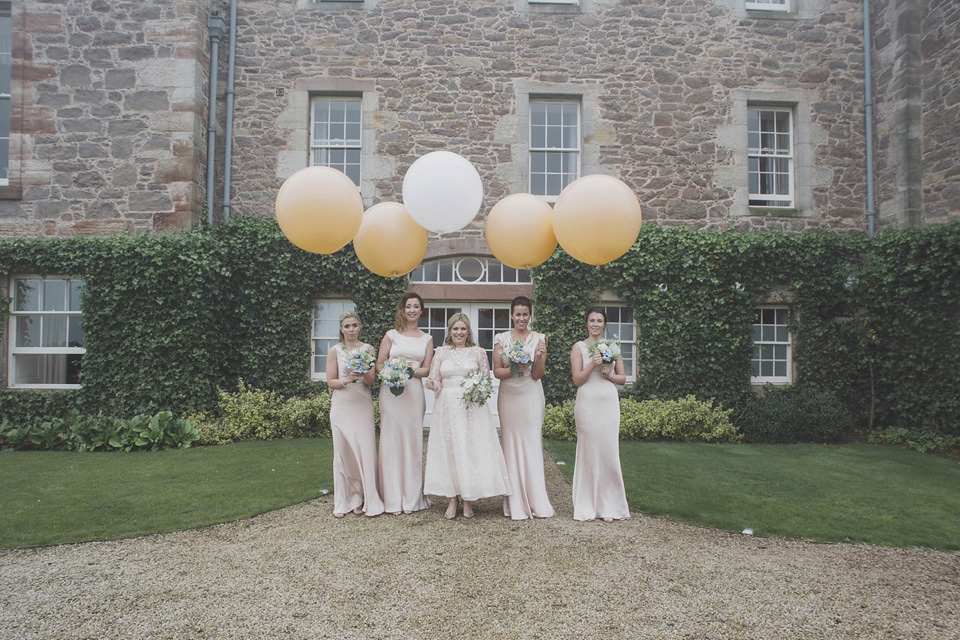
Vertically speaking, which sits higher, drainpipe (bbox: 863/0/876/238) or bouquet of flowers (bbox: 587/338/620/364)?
drainpipe (bbox: 863/0/876/238)

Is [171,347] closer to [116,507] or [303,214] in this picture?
[116,507]

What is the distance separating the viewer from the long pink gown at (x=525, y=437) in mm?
5277

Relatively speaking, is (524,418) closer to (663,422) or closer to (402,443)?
(402,443)

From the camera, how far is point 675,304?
10.4m

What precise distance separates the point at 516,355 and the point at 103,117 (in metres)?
8.84

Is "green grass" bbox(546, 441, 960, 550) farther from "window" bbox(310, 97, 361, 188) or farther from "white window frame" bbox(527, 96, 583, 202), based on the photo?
"window" bbox(310, 97, 361, 188)

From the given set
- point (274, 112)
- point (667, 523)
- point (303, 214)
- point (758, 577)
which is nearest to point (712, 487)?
point (667, 523)

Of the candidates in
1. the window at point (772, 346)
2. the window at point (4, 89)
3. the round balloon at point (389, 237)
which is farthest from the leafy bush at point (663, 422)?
the window at point (4, 89)

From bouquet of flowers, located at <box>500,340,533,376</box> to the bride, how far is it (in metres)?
0.20

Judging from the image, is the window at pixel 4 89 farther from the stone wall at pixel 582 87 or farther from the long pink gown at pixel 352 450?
the long pink gown at pixel 352 450

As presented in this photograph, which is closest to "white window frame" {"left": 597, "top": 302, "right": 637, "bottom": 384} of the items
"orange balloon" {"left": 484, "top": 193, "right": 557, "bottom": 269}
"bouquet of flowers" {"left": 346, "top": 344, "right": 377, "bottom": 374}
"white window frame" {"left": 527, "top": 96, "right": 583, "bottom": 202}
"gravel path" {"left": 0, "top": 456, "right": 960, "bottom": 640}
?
"white window frame" {"left": 527, "top": 96, "right": 583, "bottom": 202}

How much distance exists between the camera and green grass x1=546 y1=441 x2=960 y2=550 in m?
5.04

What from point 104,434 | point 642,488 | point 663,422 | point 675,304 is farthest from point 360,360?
point 675,304

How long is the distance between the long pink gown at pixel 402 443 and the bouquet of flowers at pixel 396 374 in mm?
194
